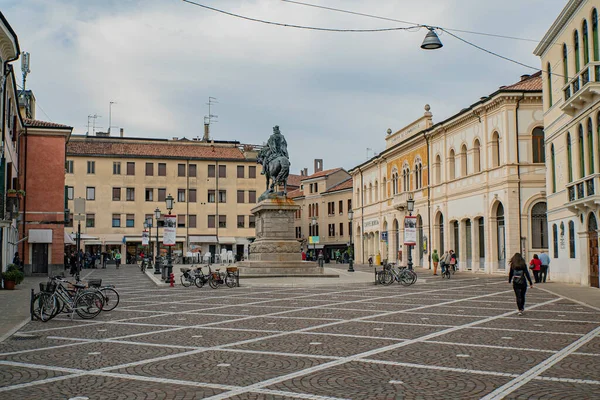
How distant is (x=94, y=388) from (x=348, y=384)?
320cm

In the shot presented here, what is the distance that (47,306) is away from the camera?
16094mm

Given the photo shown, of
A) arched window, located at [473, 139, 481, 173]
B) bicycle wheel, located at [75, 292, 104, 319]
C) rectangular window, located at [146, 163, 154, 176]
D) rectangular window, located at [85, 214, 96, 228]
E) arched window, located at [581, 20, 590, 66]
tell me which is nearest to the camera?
bicycle wheel, located at [75, 292, 104, 319]

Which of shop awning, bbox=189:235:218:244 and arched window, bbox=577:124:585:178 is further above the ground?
arched window, bbox=577:124:585:178

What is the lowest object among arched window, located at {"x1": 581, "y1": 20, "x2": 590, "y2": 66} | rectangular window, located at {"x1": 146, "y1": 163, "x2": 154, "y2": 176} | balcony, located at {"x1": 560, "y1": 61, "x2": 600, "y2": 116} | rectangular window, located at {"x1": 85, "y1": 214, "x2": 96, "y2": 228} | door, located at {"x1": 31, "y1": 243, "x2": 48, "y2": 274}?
door, located at {"x1": 31, "y1": 243, "x2": 48, "y2": 274}

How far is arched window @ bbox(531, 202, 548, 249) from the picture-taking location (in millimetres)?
38963

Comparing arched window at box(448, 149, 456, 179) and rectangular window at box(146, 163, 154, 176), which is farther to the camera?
rectangular window at box(146, 163, 154, 176)

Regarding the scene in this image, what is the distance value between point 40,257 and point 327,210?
49.1 m

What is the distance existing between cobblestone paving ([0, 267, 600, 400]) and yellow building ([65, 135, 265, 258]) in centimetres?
5671

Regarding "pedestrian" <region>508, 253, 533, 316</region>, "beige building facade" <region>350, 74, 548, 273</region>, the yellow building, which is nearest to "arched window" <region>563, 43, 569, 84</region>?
"beige building facade" <region>350, 74, 548, 273</region>

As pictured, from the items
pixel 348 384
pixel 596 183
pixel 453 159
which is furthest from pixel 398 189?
pixel 348 384

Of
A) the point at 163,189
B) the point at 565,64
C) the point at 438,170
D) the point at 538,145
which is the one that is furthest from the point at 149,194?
the point at 565,64

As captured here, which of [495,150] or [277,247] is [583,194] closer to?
[495,150]

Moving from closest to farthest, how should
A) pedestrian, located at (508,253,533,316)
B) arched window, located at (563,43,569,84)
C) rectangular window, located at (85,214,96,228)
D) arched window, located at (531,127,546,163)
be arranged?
pedestrian, located at (508,253,533,316), arched window, located at (563,43,569,84), arched window, located at (531,127,546,163), rectangular window, located at (85,214,96,228)

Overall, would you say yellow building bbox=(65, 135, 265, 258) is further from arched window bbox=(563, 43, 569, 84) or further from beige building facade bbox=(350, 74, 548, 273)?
arched window bbox=(563, 43, 569, 84)
